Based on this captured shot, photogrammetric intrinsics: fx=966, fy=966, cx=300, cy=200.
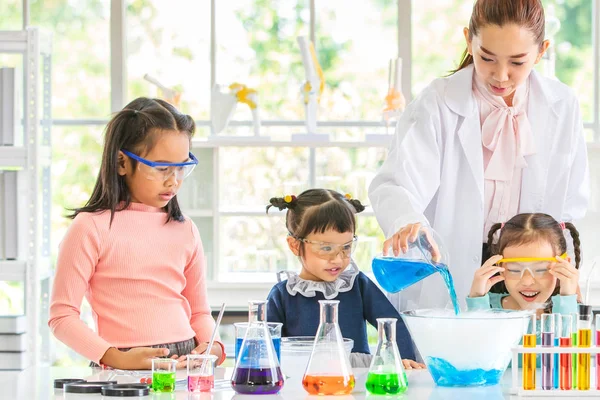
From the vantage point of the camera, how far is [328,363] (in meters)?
1.57

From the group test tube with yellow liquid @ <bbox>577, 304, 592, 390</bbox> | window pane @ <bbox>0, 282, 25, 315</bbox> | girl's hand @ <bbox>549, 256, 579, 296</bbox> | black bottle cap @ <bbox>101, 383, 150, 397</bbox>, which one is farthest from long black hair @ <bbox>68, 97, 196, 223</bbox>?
window pane @ <bbox>0, 282, 25, 315</bbox>

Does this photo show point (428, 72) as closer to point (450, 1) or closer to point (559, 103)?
point (450, 1)

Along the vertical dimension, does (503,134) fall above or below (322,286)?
above

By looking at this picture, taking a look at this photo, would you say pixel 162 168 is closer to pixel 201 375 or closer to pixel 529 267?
pixel 201 375

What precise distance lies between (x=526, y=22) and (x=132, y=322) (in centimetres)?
105

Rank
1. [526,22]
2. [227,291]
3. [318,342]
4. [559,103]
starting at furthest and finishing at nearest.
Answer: [227,291]
[559,103]
[526,22]
[318,342]

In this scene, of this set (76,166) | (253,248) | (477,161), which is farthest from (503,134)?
(76,166)

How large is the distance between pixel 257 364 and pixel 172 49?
3152 millimetres

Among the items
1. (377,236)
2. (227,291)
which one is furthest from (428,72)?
(227,291)

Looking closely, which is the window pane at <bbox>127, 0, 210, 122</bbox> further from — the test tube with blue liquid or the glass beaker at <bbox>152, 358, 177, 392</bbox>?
the test tube with blue liquid

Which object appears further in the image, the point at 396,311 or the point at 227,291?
the point at 227,291

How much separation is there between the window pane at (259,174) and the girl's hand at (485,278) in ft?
8.22

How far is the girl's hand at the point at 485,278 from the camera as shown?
1970mm

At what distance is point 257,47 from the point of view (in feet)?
14.8
